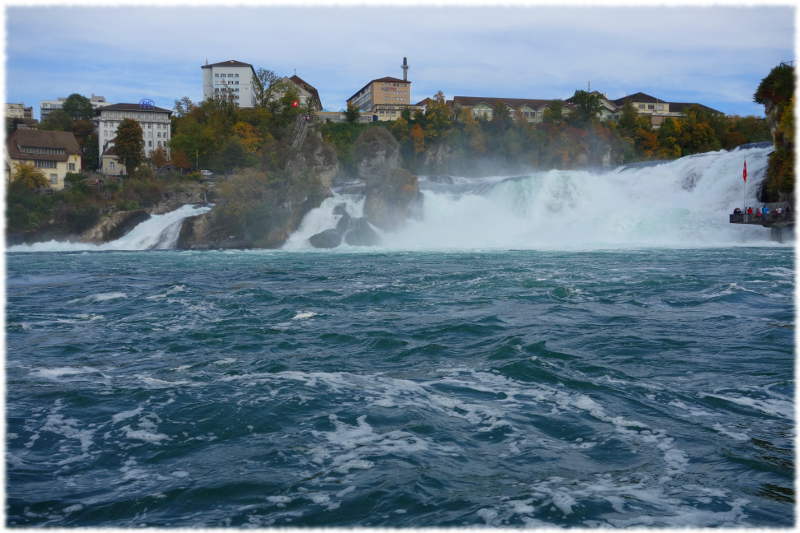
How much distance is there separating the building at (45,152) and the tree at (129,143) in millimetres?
4629

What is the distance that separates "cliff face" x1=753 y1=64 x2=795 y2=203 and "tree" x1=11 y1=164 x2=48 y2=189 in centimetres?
5397

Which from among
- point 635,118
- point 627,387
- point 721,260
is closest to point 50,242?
point 721,260

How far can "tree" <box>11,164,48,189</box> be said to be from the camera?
2116 inches

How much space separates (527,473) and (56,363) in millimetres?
7769

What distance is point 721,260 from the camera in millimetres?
24578

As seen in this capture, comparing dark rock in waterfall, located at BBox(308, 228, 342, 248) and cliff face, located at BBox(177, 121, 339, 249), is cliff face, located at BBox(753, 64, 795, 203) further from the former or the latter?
cliff face, located at BBox(177, 121, 339, 249)

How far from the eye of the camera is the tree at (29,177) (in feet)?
176

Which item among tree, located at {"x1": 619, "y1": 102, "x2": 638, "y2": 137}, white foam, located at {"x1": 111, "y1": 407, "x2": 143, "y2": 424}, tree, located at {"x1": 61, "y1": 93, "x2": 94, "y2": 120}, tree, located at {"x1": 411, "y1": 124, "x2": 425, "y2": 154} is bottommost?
white foam, located at {"x1": 111, "y1": 407, "x2": 143, "y2": 424}

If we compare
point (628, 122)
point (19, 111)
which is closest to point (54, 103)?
point (19, 111)

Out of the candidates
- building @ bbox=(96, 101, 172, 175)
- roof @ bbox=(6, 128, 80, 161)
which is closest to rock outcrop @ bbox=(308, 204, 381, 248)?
roof @ bbox=(6, 128, 80, 161)

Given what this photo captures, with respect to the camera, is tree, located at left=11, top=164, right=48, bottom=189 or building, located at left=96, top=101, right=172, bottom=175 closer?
tree, located at left=11, top=164, right=48, bottom=189

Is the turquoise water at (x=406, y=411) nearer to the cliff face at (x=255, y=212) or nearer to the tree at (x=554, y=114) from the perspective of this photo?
the cliff face at (x=255, y=212)

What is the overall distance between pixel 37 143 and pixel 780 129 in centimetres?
6004

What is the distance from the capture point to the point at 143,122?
7962cm
